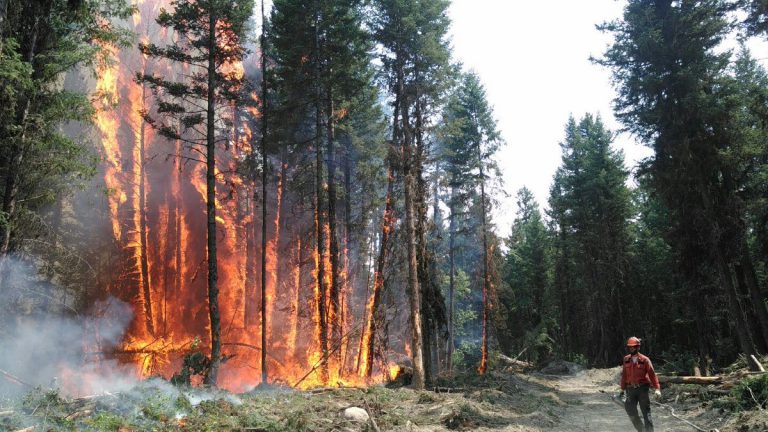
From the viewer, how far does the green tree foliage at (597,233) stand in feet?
108

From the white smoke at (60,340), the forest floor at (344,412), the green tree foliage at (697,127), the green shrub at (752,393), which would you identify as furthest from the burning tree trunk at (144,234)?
the green shrub at (752,393)

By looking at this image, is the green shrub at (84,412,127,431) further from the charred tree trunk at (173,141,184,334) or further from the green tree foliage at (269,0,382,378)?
the charred tree trunk at (173,141,184,334)

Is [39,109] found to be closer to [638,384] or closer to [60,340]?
[638,384]

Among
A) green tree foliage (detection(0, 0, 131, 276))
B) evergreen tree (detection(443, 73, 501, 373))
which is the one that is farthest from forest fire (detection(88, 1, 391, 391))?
green tree foliage (detection(0, 0, 131, 276))

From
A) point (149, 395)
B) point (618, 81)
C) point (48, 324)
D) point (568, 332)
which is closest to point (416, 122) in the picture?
point (618, 81)

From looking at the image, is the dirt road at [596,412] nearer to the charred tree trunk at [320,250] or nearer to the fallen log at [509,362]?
the fallen log at [509,362]

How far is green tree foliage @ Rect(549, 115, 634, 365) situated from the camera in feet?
108

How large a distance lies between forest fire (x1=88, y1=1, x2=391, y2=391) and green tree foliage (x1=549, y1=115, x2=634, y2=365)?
20.1 meters

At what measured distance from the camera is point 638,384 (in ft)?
29.2

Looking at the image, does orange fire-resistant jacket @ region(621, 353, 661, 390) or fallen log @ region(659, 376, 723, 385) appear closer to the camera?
orange fire-resistant jacket @ region(621, 353, 661, 390)

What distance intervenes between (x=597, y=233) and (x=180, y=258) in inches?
1309

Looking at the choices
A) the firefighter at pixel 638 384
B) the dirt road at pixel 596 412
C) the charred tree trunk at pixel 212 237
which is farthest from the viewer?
the charred tree trunk at pixel 212 237

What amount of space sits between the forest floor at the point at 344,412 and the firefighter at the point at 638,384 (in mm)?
1550

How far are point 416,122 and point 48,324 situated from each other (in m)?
24.6
